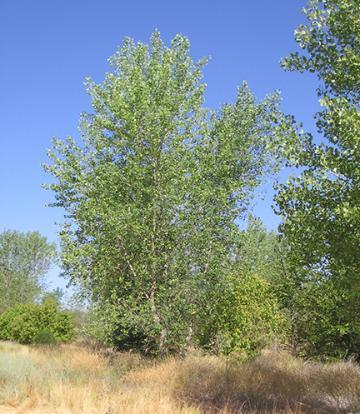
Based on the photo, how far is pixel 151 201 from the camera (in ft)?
56.2

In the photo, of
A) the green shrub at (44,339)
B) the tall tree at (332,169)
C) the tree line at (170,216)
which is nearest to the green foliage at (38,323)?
the green shrub at (44,339)

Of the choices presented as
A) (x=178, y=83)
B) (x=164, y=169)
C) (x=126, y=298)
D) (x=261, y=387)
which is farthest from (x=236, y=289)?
(x=178, y=83)

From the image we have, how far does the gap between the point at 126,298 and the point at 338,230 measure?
10596 millimetres

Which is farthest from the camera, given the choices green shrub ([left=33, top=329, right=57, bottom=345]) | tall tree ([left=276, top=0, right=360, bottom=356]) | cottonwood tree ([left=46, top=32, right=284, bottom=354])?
green shrub ([left=33, top=329, right=57, bottom=345])

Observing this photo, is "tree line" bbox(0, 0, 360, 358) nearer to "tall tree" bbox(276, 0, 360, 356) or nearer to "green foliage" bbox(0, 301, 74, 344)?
"tall tree" bbox(276, 0, 360, 356)

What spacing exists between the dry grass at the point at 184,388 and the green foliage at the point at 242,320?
7.71 ft

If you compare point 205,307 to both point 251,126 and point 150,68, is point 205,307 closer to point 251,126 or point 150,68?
point 251,126

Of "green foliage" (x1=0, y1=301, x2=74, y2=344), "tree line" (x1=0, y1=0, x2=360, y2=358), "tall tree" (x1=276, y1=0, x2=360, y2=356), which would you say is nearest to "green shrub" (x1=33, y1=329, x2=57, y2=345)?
"green foliage" (x1=0, y1=301, x2=74, y2=344)

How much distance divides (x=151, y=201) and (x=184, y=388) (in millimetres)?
6819

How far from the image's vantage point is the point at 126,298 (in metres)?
18.0

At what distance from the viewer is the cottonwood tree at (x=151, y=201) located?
16891mm

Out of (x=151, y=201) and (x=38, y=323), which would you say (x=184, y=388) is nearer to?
(x=151, y=201)

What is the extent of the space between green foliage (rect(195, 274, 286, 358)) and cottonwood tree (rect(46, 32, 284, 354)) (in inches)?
62.1

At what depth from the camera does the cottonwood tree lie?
1689 centimetres
